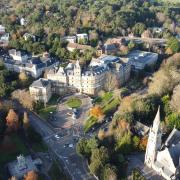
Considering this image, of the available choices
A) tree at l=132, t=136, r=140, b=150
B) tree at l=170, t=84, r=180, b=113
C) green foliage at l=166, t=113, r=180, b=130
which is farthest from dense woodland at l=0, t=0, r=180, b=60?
tree at l=132, t=136, r=140, b=150

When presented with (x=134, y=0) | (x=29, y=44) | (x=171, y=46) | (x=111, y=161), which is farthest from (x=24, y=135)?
(x=134, y=0)

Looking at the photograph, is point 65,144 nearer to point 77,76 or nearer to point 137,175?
point 137,175

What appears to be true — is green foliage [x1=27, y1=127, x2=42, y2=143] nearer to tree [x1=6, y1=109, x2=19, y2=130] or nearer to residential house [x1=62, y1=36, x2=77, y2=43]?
tree [x1=6, y1=109, x2=19, y2=130]

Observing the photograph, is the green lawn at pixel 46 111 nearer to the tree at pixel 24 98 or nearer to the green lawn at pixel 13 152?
the tree at pixel 24 98

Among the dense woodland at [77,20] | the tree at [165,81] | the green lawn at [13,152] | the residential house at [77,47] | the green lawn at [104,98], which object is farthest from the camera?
the dense woodland at [77,20]

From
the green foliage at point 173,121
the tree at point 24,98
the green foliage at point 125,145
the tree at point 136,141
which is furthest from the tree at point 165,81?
the tree at point 24,98

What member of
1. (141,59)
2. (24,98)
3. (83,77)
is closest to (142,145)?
(83,77)
